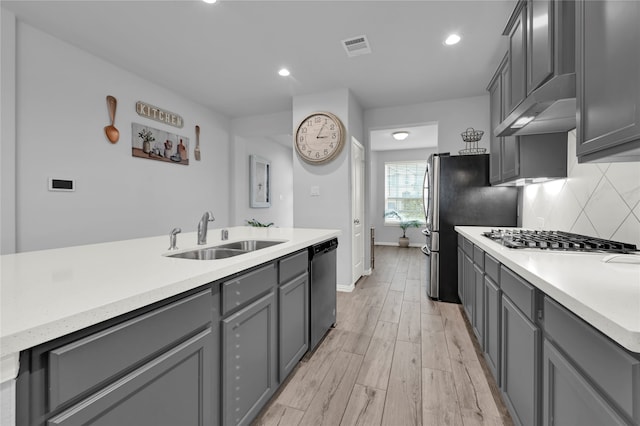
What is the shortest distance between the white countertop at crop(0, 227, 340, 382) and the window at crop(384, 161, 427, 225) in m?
6.88

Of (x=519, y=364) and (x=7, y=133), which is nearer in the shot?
(x=519, y=364)

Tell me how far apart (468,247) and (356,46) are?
7.01 ft

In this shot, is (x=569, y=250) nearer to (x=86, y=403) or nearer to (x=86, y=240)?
(x=86, y=403)

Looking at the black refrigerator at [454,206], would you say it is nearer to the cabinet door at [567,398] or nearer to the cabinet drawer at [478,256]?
the cabinet drawer at [478,256]

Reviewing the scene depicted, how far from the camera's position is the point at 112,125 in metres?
3.12

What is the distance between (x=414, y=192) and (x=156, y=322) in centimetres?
763

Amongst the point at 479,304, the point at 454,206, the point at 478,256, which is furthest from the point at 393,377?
the point at 454,206

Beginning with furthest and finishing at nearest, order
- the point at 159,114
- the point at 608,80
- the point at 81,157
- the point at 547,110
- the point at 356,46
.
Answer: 1. the point at 159,114
2. the point at 81,157
3. the point at 356,46
4. the point at 547,110
5. the point at 608,80

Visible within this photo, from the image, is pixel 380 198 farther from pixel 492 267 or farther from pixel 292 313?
pixel 292 313

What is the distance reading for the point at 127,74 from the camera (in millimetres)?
3266

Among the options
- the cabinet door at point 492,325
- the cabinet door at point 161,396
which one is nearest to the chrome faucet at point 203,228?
the cabinet door at point 161,396

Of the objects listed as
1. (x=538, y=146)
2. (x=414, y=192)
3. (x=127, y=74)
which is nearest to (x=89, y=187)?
(x=127, y=74)

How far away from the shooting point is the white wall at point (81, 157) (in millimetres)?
2496

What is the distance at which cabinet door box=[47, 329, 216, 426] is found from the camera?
2.35 feet
